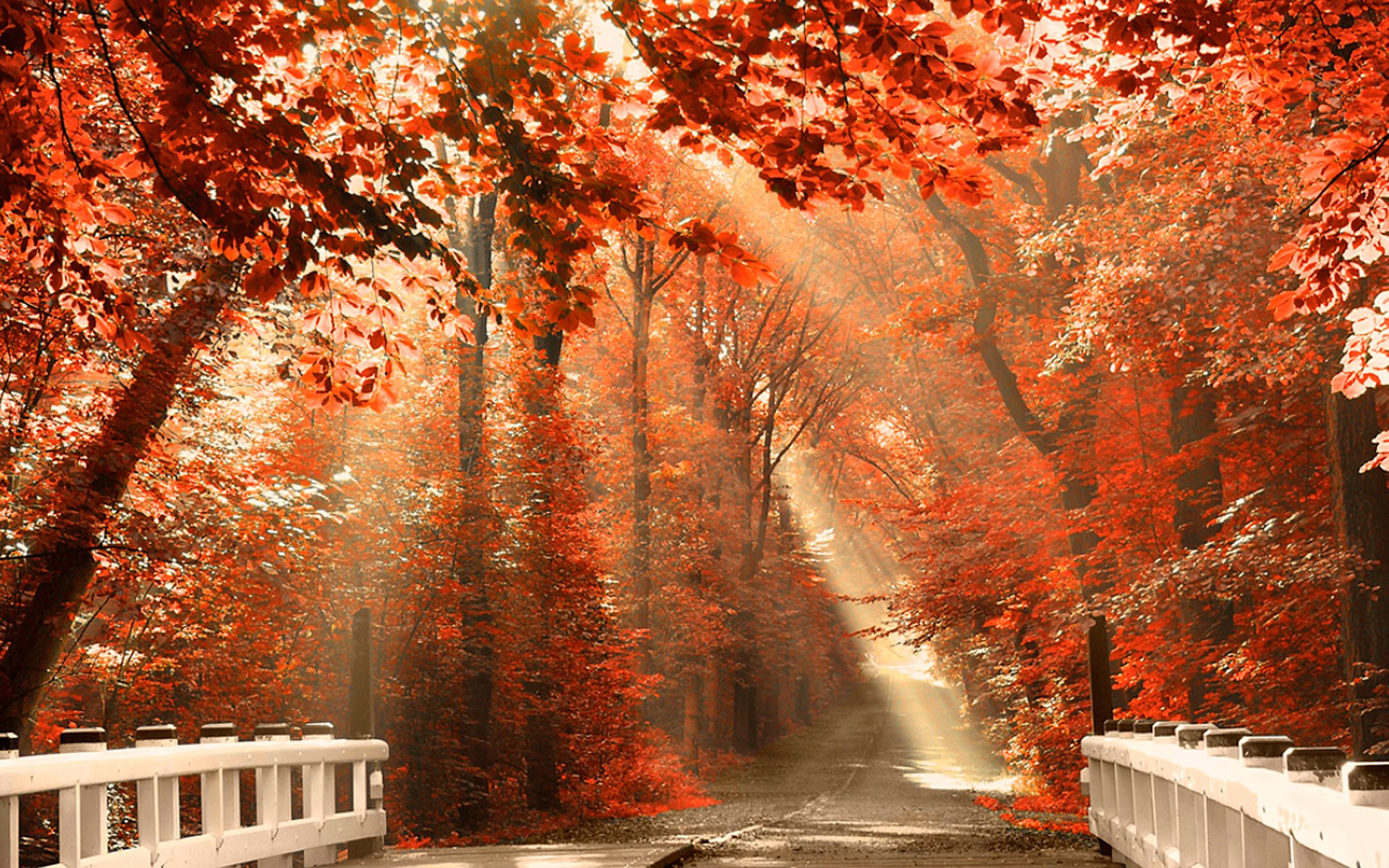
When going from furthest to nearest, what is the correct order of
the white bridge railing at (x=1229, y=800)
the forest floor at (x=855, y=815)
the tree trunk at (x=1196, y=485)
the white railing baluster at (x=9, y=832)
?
1. the tree trunk at (x=1196, y=485)
2. the forest floor at (x=855, y=815)
3. the white railing baluster at (x=9, y=832)
4. the white bridge railing at (x=1229, y=800)

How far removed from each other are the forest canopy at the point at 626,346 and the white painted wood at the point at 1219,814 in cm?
275

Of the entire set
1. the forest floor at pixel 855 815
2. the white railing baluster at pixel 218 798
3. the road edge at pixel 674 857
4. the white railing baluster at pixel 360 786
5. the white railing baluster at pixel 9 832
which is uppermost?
the white railing baluster at pixel 9 832

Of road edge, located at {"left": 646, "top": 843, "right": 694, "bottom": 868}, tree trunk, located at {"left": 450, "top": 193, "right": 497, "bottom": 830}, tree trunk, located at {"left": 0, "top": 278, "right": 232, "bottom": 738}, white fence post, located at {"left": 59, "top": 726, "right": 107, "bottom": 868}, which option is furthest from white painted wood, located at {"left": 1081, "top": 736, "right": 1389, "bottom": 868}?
tree trunk, located at {"left": 450, "top": 193, "right": 497, "bottom": 830}

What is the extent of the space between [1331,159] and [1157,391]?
13.1m

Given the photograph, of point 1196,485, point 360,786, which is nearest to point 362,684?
point 360,786

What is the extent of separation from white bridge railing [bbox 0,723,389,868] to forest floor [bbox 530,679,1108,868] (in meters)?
2.54

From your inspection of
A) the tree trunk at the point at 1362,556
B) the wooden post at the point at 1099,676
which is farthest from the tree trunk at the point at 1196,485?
the wooden post at the point at 1099,676

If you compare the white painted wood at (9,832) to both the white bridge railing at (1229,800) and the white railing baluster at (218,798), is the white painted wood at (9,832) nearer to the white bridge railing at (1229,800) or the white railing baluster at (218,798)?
the white railing baluster at (218,798)

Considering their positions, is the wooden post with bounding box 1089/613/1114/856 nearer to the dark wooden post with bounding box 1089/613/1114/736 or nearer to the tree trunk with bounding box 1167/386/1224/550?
the dark wooden post with bounding box 1089/613/1114/736

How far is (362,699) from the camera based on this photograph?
11375 mm

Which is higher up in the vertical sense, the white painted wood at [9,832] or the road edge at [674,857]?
the white painted wood at [9,832]

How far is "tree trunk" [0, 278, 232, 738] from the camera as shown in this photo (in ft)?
37.7

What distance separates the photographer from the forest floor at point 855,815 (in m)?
11.3

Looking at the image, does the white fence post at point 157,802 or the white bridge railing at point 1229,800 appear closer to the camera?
the white bridge railing at point 1229,800
